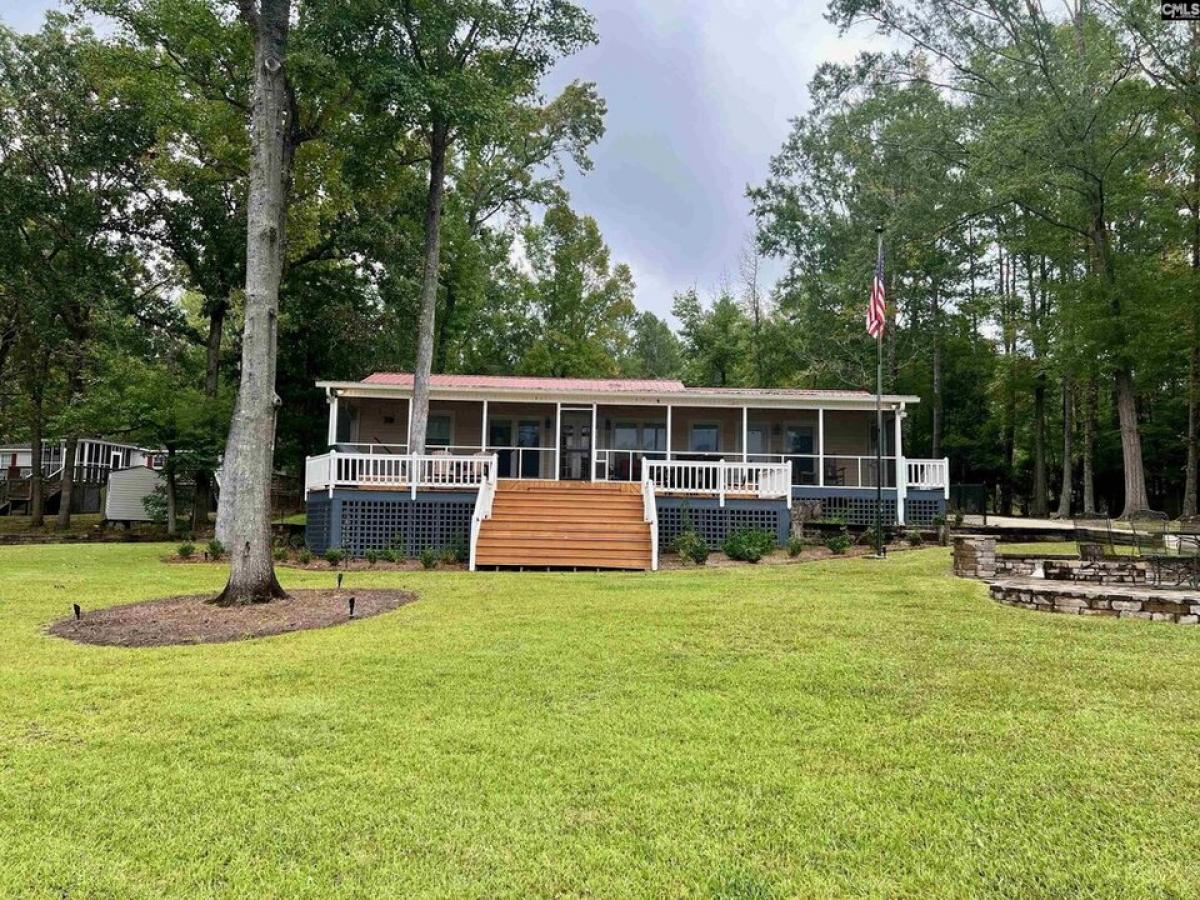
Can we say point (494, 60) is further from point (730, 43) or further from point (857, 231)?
point (857, 231)

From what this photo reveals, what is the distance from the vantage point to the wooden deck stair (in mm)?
11699

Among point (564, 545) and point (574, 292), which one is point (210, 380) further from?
point (574, 292)

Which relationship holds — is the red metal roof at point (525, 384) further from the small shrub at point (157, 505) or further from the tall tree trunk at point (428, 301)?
the small shrub at point (157, 505)

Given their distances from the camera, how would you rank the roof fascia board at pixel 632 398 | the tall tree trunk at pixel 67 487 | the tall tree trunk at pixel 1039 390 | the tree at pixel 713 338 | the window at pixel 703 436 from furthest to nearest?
the tree at pixel 713 338
the tall tree trunk at pixel 1039 390
the tall tree trunk at pixel 67 487
the window at pixel 703 436
the roof fascia board at pixel 632 398

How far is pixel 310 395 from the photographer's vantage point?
2169 cm

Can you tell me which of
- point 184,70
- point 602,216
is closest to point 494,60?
point 184,70

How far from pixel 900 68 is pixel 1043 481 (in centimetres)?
1497

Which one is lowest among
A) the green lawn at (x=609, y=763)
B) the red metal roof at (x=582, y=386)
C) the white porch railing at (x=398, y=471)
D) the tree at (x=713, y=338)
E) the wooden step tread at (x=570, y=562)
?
the green lawn at (x=609, y=763)

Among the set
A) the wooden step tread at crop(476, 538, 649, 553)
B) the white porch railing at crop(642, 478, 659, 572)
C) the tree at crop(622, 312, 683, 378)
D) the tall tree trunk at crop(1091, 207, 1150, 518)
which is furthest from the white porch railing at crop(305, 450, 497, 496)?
the tree at crop(622, 312, 683, 378)

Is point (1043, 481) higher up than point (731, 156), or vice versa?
point (731, 156)

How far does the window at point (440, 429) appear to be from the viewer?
1827 cm

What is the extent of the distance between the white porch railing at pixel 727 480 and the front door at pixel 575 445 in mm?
4358

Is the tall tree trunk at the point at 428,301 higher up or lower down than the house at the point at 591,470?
higher up

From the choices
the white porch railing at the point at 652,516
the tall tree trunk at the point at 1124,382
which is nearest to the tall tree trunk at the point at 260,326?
the white porch railing at the point at 652,516
